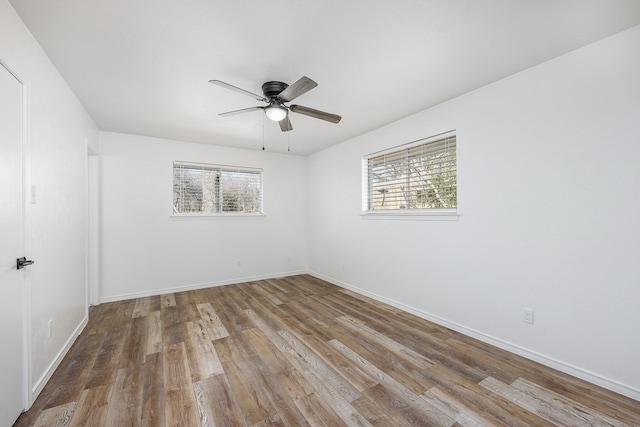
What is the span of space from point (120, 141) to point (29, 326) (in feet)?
9.80

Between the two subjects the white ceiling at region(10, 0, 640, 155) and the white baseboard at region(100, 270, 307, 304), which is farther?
the white baseboard at region(100, 270, 307, 304)

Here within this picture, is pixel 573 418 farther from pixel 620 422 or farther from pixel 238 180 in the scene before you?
pixel 238 180

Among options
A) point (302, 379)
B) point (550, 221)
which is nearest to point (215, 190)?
point (302, 379)

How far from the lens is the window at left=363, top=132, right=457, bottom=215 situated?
2.99 meters

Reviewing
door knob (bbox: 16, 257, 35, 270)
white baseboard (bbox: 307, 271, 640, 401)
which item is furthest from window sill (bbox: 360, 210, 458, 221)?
door knob (bbox: 16, 257, 35, 270)

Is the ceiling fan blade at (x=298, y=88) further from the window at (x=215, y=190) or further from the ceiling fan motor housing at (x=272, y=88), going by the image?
the window at (x=215, y=190)

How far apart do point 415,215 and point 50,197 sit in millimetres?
3546

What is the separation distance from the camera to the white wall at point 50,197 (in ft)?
5.85

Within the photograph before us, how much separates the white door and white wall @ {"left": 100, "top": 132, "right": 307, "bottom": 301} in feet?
7.96

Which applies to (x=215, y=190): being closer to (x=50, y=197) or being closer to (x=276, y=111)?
(x=50, y=197)

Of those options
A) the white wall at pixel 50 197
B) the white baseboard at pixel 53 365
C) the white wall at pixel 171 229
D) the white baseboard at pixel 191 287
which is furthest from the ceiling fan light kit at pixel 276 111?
the white baseboard at pixel 191 287

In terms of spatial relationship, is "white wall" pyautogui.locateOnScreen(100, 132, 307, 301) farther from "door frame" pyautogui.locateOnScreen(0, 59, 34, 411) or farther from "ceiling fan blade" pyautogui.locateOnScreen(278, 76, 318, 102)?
"ceiling fan blade" pyautogui.locateOnScreen(278, 76, 318, 102)

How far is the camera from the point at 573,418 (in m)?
1.62

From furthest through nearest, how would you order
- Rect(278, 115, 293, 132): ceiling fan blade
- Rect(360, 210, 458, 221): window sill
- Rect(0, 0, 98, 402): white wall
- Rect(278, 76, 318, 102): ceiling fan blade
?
1. Rect(360, 210, 458, 221): window sill
2. Rect(278, 115, 293, 132): ceiling fan blade
3. Rect(278, 76, 318, 102): ceiling fan blade
4. Rect(0, 0, 98, 402): white wall
